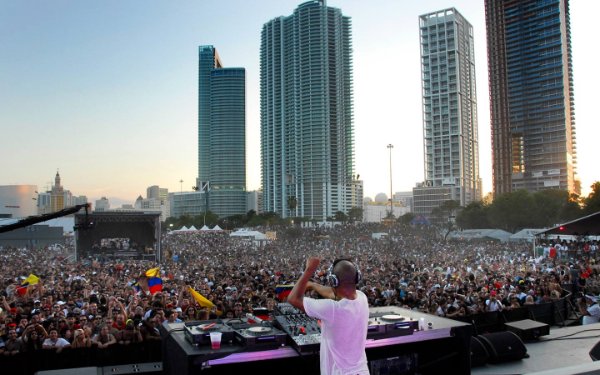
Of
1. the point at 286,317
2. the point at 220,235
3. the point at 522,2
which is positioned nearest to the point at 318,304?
the point at 286,317

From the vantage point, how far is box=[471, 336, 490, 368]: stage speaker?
7.00 metres

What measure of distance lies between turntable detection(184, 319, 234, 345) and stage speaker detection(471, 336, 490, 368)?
4.27 metres

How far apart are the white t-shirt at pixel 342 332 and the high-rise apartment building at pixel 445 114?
472 ft

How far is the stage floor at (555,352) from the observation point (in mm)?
6977

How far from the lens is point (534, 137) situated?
126m

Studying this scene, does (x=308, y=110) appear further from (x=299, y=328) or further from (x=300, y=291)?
(x=300, y=291)

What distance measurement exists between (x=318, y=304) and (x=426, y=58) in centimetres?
15965

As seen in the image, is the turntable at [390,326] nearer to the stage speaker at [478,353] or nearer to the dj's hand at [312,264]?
the dj's hand at [312,264]

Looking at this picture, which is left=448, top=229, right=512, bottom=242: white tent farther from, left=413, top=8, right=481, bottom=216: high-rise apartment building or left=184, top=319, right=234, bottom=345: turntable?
left=413, top=8, right=481, bottom=216: high-rise apartment building

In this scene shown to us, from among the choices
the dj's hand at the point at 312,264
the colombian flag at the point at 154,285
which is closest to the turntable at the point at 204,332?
the dj's hand at the point at 312,264

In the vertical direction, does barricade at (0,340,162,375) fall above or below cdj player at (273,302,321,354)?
below

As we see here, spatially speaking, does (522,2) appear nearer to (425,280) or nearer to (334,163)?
(334,163)

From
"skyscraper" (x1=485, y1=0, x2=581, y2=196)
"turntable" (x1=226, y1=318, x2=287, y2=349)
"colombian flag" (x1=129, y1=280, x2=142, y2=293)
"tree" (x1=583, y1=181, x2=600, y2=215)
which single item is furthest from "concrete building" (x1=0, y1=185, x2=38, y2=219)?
"skyscraper" (x1=485, y1=0, x2=581, y2=196)

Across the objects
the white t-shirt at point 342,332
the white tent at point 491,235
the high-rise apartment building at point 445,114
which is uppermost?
the high-rise apartment building at point 445,114
